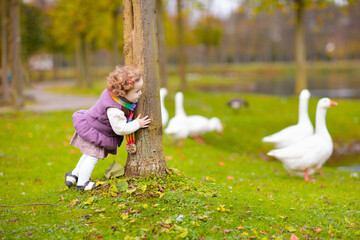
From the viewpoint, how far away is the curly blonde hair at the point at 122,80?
16.9 ft

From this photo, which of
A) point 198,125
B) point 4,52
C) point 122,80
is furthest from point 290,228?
point 4,52

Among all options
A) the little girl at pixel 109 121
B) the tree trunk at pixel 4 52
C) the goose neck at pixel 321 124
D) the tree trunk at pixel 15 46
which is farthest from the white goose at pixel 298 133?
the tree trunk at pixel 4 52

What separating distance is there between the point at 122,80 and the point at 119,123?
67 cm

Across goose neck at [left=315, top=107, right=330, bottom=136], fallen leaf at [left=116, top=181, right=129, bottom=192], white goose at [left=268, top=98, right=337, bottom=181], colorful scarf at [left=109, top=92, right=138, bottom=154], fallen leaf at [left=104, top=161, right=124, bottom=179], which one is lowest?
white goose at [left=268, top=98, right=337, bottom=181]

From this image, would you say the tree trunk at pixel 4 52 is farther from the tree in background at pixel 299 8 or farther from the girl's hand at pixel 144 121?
the girl's hand at pixel 144 121

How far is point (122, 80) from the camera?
5117mm

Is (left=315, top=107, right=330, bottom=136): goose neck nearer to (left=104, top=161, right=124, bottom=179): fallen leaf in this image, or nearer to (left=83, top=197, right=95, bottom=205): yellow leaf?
(left=104, top=161, right=124, bottom=179): fallen leaf

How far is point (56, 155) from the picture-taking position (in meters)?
9.92

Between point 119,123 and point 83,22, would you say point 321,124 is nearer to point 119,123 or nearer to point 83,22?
point 119,123

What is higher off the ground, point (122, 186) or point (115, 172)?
point (115, 172)

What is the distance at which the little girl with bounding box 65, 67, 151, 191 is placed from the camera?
17.2 feet

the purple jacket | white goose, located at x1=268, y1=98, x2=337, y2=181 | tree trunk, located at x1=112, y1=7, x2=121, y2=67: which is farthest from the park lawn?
tree trunk, located at x1=112, y1=7, x2=121, y2=67

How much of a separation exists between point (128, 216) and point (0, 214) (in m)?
2.01

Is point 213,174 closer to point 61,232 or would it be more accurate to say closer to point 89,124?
point 89,124
